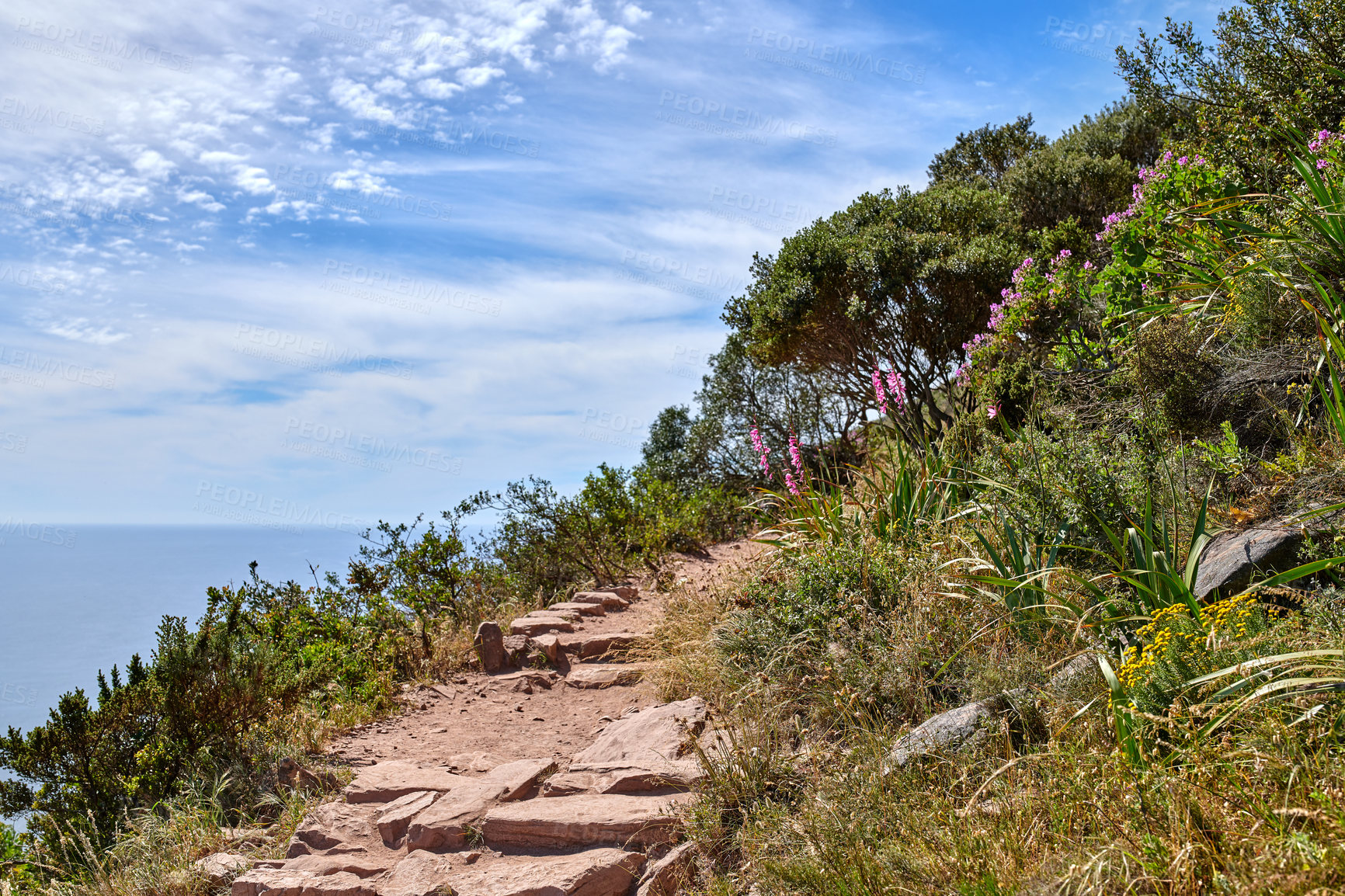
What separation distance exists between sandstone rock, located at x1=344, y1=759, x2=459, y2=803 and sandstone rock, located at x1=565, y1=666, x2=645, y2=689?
1.68 m

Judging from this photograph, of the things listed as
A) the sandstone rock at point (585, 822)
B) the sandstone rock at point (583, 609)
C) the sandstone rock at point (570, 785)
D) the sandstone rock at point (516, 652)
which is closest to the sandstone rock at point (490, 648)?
the sandstone rock at point (516, 652)

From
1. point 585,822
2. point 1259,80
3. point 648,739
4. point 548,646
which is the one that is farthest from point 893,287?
point 585,822

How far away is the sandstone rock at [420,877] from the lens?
3.42 m

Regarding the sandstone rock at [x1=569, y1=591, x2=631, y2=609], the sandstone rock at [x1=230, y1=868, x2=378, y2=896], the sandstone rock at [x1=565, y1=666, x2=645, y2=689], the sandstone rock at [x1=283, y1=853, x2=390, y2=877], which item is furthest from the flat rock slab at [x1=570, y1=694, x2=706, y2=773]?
the sandstone rock at [x1=569, y1=591, x2=631, y2=609]

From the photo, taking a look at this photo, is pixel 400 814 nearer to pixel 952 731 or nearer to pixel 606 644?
pixel 952 731

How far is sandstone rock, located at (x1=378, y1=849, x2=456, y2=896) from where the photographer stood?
3.42 meters

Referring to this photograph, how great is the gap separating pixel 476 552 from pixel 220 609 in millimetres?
3943

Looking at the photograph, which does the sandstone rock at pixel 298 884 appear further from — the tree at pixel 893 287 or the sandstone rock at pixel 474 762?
the tree at pixel 893 287

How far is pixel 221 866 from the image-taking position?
3979 mm

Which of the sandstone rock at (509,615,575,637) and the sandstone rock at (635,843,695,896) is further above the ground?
the sandstone rock at (509,615,575,637)

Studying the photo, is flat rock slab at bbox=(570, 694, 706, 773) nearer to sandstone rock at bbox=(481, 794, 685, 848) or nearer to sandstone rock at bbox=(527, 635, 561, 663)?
sandstone rock at bbox=(481, 794, 685, 848)

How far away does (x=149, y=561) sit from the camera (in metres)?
34.8

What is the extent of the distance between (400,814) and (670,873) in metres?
1.71

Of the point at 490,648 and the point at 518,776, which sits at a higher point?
the point at 490,648
